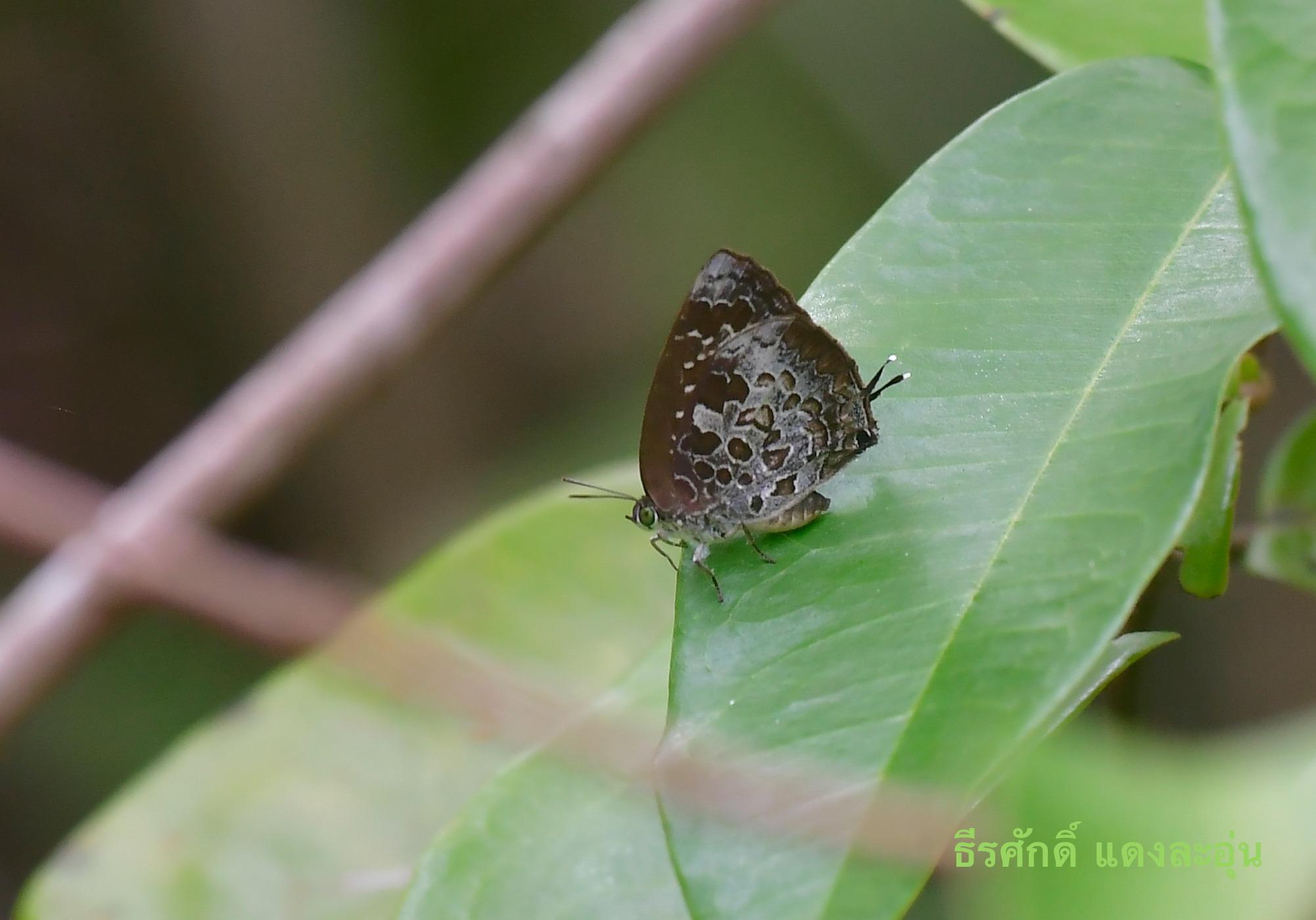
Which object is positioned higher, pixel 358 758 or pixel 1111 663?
pixel 1111 663

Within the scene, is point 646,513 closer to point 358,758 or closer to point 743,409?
point 743,409

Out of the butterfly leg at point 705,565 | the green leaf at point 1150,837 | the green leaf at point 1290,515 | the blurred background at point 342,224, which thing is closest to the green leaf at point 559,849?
the butterfly leg at point 705,565

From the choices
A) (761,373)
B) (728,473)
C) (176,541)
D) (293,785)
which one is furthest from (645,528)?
(176,541)

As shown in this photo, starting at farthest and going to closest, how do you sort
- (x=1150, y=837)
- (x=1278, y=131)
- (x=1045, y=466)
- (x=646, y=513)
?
(x=646, y=513) → (x=1045, y=466) → (x=1278, y=131) → (x=1150, y=837)

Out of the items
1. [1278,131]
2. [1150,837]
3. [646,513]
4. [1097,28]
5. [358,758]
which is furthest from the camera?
[358,758]

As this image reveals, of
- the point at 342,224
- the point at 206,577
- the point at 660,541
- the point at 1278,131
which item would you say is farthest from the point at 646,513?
the point at 342,224

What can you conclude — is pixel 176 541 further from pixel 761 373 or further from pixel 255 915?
pixel 255 915

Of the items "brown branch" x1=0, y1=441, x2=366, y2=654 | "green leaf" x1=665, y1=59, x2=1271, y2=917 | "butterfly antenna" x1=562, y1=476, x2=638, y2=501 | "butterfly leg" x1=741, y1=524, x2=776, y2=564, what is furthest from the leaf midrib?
"butterfly antenna" x1=562, y1=476, x2=638, y2=501
